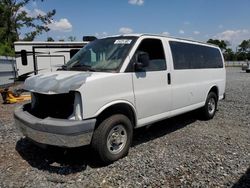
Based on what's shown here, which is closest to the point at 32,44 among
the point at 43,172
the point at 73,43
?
the point at 73,43

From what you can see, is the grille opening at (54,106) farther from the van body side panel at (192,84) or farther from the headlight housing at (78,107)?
the van body side panel at (192,84)

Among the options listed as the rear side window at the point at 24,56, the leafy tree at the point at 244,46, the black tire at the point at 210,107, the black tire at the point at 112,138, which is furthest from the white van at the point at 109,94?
the leafy tree at the point at 244,46

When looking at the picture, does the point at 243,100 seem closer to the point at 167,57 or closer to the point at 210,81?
the point at 210,81

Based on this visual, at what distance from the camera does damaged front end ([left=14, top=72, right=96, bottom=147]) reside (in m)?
3.83

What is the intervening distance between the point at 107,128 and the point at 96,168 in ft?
2.22

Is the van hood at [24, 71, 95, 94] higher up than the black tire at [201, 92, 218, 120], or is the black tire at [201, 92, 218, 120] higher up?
the van hood at [24, 71, 95, 94]

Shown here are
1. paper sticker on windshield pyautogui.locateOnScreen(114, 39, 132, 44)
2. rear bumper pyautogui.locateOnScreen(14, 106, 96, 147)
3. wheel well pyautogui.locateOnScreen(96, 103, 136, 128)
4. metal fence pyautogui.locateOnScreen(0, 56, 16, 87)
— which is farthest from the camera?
metal fence pyautogui.locateOnScreen(0, 56, 16, 87)

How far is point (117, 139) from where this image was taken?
4496mm

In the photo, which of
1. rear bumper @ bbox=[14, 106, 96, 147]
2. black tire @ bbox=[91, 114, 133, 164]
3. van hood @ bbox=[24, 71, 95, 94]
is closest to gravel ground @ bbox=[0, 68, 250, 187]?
black tire @ bbox=[91, 114, 133, 164]

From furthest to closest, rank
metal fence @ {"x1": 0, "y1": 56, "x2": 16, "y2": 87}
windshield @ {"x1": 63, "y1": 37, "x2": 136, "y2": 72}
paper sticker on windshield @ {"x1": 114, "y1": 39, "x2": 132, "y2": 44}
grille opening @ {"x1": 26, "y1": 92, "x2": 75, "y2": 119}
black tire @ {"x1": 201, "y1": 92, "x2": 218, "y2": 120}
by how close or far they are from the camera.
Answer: metal fence @ {"x1": 0, "y1": 56, "x2": 16, "y2": 87}, black tire @ {"x1": 201, "y1": 92, "x2": 218, "y2": 120}, paper sticker on windshield @ {"x1": 114, "y1": 39, "x2": 132, "y2": 44}, windshield @ {"x1": 63, "y1": 37, "x2": 136, "y2": 72}, grille opening @ {"x1": 26, "y1": 92, "x2": 75, "y2": 119}

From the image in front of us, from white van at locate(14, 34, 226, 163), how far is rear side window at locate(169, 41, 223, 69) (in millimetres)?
35

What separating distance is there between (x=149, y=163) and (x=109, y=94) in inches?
51.4

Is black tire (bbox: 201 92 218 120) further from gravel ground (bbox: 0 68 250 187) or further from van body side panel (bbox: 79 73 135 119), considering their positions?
van body side panel (bbox: 79 73 135 119)

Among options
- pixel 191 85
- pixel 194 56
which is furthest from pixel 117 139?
pixel 194 56
